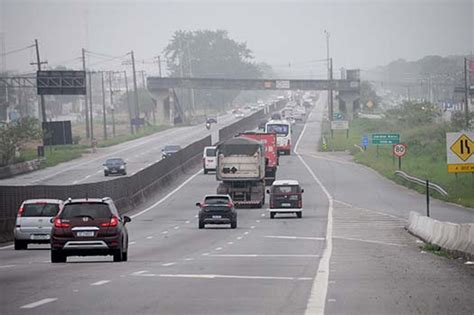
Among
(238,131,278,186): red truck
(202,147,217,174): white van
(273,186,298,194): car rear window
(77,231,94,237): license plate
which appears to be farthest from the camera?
(202,147,217,174): white van

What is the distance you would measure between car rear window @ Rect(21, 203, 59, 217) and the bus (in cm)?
6668

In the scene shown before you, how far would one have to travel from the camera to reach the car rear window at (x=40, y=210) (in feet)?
123

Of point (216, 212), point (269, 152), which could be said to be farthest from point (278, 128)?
point (216, 212)

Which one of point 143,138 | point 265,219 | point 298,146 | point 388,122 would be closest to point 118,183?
point 265,219

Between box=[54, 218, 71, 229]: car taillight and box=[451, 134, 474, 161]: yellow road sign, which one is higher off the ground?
box=[451, 134, 474, 161]: yellow road sign

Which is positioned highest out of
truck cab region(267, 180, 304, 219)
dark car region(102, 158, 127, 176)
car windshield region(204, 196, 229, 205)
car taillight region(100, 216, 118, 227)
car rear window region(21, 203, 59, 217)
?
car taillight region(100, 216, 118, 227)

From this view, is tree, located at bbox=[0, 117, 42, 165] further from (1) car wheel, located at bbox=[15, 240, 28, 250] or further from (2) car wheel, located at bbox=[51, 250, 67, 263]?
(2) car wheel, located at bbox=[51, 250, 67, 263]

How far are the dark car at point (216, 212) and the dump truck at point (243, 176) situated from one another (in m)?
14.0

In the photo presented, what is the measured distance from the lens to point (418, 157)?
105000mm

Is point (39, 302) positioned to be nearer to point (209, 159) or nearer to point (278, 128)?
point (209, 159)

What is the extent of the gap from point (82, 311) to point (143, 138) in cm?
13343

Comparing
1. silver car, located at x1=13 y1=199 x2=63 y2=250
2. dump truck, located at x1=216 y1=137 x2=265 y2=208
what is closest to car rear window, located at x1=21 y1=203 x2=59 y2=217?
silver car, located at x1=13 y1=199 x2=63 y2=250

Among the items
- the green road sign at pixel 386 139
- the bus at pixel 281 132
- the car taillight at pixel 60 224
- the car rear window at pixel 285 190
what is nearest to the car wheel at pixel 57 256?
the car taillight at pixel 60 224

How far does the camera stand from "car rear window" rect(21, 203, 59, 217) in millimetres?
37344
